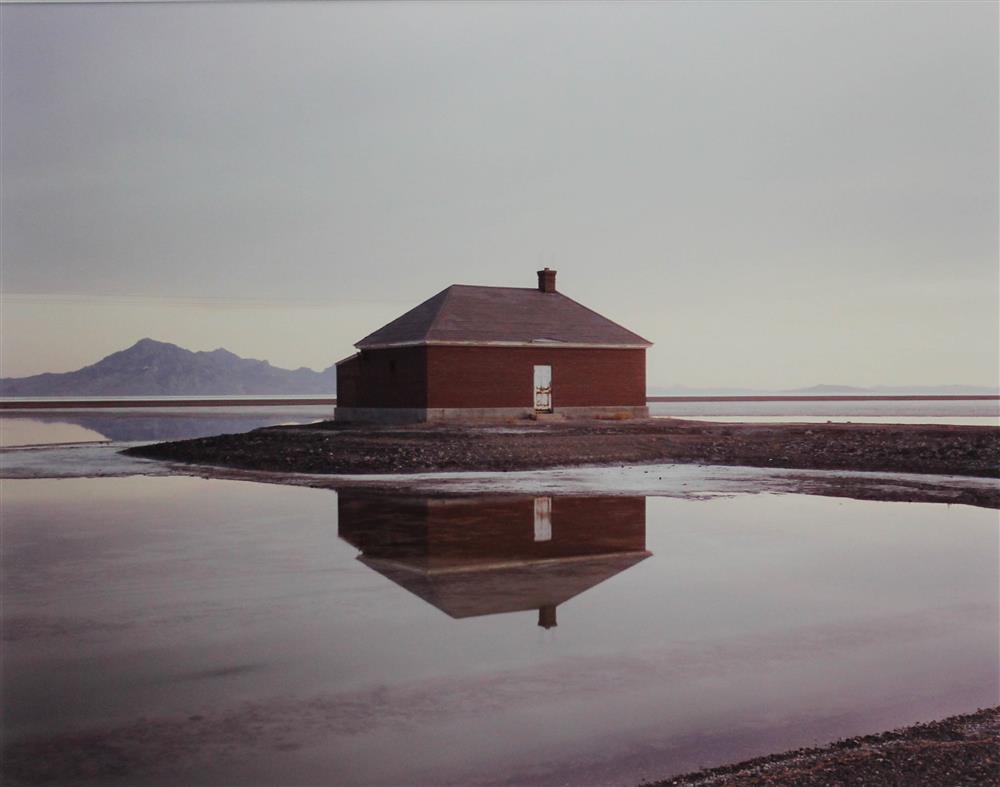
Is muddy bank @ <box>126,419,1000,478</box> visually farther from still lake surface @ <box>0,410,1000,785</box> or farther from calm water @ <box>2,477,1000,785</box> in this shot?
calm water @ <box>2,477,1000,785</box>

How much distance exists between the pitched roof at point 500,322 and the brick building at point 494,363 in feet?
0.18

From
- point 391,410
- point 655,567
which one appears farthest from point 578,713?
point 391,410

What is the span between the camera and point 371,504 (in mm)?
19422

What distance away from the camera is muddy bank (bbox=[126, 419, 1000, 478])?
27641 mm

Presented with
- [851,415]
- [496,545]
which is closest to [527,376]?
[496,545]

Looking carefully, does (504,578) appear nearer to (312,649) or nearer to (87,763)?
(312,649)

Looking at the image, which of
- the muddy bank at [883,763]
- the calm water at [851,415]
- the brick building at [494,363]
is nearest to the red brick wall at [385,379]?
the brick building at [494,363]

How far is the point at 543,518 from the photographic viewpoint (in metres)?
17.3

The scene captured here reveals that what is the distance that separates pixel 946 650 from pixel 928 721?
2114 mm

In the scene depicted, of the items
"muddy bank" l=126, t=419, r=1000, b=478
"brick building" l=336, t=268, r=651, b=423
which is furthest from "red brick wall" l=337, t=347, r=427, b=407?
"muddy bank" l=126, t=419, r=1000, b=478

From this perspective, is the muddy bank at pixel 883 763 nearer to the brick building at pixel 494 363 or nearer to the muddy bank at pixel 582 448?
the muddy bank at pixel 582 448

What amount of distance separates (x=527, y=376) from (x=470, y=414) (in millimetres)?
3295

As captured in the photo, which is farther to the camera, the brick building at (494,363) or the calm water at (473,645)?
the brick building at (494,363)

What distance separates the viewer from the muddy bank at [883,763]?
239 inches
